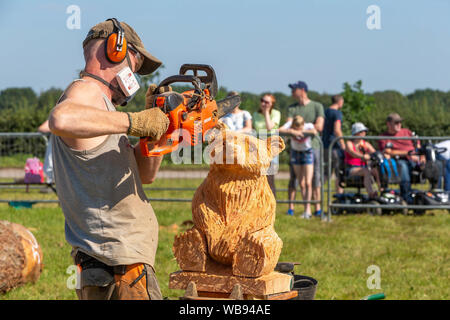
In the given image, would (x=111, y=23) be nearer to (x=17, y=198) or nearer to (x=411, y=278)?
(x=411, y=278)

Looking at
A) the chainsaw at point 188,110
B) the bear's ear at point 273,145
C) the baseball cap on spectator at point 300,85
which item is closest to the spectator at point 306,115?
the baseball cap on spectator at point 300,85

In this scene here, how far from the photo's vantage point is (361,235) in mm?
8023

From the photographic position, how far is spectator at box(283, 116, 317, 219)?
357 inches

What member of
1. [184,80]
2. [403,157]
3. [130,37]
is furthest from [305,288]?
[403,157]

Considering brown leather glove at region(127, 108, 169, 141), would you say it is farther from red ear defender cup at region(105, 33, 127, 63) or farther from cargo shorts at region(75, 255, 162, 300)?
cargo shorts at region(75, 255, 162, 300)

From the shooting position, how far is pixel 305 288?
3.95 m

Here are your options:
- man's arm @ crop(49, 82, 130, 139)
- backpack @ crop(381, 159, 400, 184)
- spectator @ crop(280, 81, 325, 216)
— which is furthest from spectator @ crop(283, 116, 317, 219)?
man's arm @ crop(49, 82, 130, 139)

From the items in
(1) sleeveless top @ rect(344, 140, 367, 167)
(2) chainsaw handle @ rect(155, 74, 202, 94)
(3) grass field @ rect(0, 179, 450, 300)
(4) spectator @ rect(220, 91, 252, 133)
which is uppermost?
(2) chainsaw handle @ rect(155, 74, 202, 94)

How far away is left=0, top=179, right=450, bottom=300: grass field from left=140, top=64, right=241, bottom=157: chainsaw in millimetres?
2925

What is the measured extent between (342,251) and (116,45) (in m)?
5.04

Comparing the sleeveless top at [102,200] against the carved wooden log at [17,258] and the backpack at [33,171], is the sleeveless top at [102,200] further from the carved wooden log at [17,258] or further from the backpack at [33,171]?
the backpack at [33,171]

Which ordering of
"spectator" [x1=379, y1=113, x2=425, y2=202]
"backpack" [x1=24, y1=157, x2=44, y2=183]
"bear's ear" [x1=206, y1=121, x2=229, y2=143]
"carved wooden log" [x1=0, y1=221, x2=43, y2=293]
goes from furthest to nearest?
"backpack" [x1=24, y1=157, x2=44, y2=183]
"spectator" [x1=379, y1=113, x2=425, y2=202]
"carved wooden log" [x1=0, y1=221, x2=43, y2=293]
"bear's ear" [x1=206, y1=121, x2=229, y2=143]
